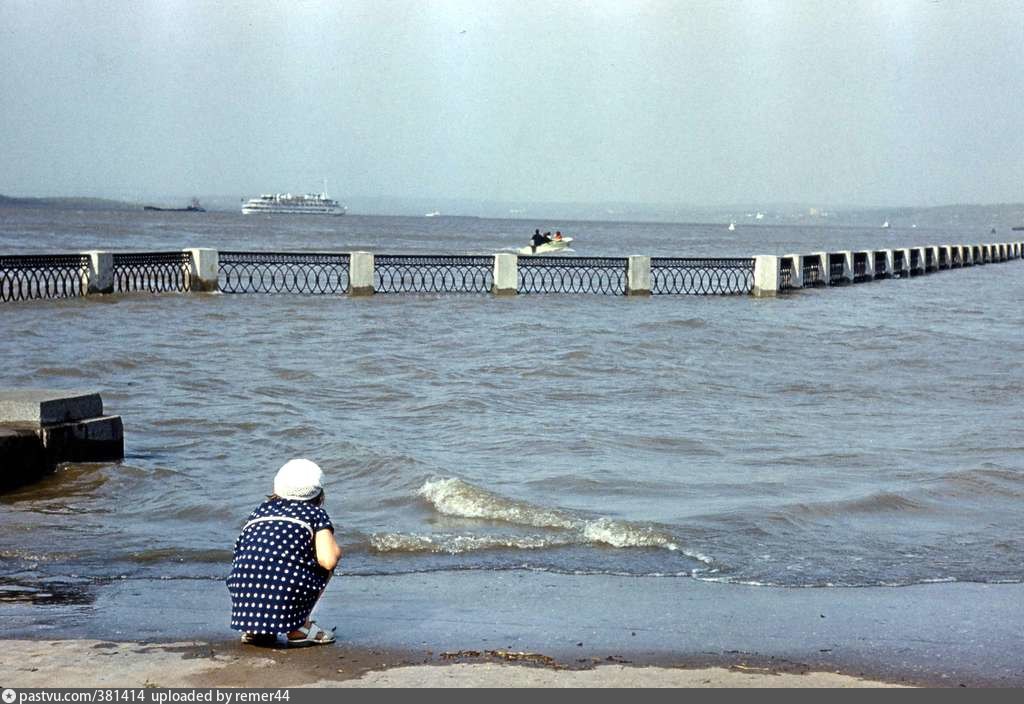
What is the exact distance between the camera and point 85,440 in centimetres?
1130

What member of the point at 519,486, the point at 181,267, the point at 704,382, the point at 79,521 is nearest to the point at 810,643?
the point at 519,486

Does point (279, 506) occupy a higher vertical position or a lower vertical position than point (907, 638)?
higher

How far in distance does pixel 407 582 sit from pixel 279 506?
1776 mm

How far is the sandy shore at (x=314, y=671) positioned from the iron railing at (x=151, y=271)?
1061 inches

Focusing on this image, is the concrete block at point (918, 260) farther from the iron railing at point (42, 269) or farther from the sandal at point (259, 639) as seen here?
the sandal at point (259, 639)

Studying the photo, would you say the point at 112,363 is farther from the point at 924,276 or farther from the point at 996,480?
the point at 924,276

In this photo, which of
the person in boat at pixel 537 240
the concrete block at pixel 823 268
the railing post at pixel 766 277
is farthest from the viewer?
the person in boat at pixel 537 240

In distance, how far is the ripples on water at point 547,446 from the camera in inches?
345

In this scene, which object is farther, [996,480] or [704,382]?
[704,382]

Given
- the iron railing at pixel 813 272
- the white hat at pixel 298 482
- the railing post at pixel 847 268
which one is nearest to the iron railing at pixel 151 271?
the iron railing at pixel 813 272

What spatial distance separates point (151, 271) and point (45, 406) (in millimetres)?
22631

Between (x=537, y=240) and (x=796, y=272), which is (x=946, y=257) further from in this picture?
(x=796, y=272)

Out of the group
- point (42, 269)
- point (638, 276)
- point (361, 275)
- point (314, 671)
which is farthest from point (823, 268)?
point (314, 671)

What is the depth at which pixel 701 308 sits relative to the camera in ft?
108
